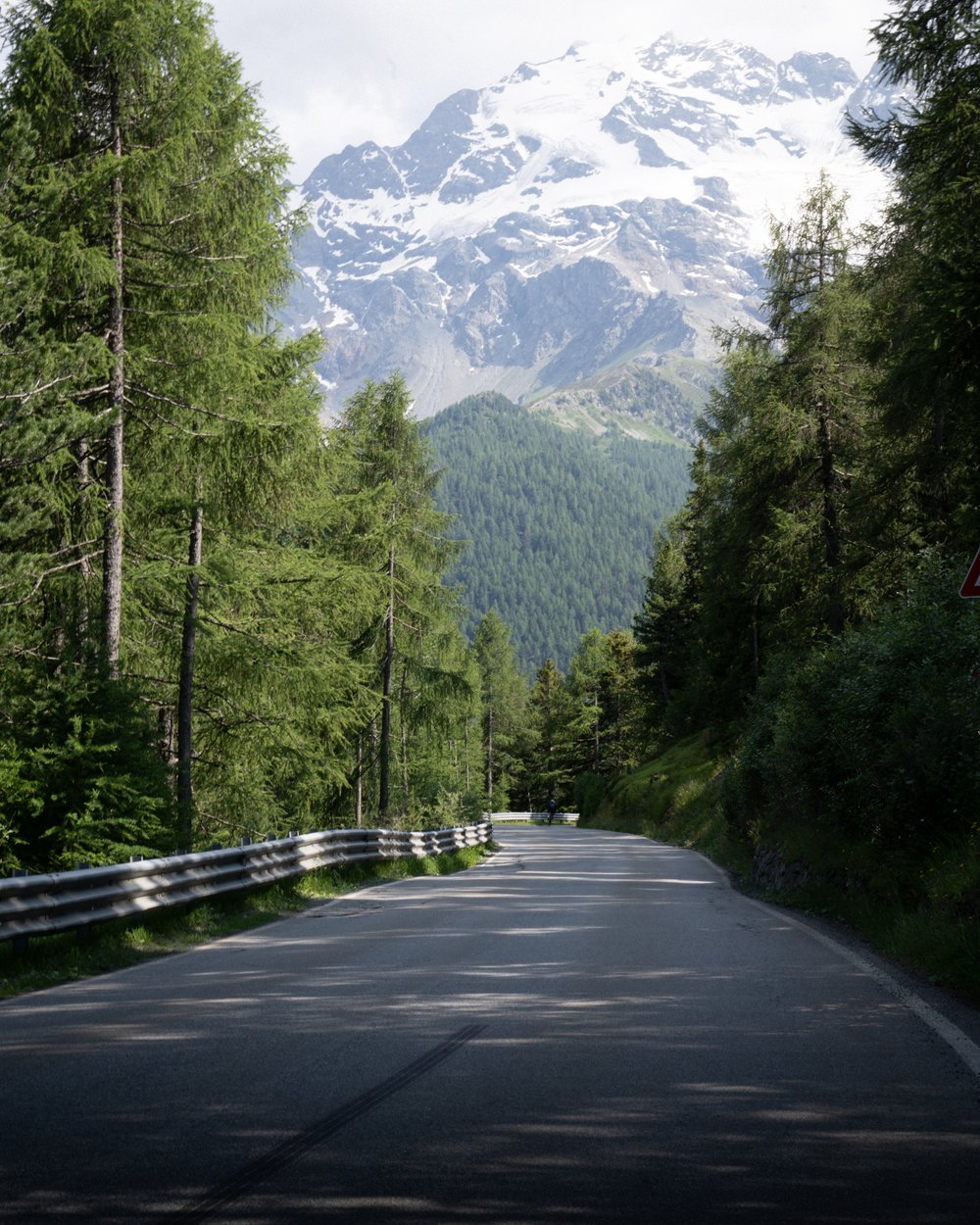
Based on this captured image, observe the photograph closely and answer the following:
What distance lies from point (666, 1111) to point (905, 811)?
27.6 feet

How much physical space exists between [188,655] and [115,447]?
11.7 ft

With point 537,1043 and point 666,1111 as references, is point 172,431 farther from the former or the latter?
point 666,1111

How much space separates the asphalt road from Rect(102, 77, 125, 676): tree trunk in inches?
266

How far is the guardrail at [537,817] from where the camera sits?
301 feet

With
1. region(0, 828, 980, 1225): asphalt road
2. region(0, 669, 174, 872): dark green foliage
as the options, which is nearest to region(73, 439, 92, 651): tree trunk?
region(0, 669, 174, 872): dark green foliage

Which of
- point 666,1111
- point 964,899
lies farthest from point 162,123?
point 666,1111

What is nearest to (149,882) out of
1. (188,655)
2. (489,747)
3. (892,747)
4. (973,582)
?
(892,747)

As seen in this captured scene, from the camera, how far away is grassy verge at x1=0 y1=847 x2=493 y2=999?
9.30m

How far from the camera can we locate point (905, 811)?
42.1 feet

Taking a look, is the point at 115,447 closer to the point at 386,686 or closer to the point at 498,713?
the point at 386,686

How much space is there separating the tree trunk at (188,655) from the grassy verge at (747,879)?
8.70 m

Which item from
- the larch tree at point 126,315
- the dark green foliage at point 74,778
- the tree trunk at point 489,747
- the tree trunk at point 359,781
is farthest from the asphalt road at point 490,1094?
the tree trunk at point 489,747

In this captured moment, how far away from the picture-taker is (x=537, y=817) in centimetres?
9562

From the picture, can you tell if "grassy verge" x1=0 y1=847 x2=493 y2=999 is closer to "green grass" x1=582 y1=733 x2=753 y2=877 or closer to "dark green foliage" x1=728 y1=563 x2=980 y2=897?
"dark green foliage" x1=728 y1=563 x2=980 y2=897
